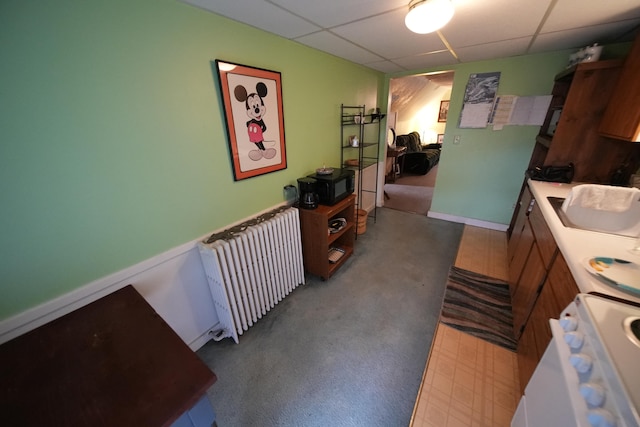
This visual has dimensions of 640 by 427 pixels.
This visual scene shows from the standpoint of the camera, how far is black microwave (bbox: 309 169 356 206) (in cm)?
204

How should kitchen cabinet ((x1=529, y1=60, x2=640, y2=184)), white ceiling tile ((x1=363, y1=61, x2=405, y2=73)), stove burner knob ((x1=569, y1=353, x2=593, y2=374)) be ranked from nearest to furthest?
stove burner knob ((x1=569, y1=353, x2=593, y2=374)) → kitchen cabinet ((x1=529, y1=60, x2=640, y2=184)) → white ceiling tile ((x1=363, y1=61, x2=405, y2=73))

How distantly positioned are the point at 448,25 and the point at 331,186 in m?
1.39

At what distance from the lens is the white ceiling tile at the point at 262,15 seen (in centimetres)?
117

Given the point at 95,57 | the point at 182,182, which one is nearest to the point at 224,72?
the point at 95,57

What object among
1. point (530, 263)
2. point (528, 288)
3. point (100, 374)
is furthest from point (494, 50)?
point (100, 374)

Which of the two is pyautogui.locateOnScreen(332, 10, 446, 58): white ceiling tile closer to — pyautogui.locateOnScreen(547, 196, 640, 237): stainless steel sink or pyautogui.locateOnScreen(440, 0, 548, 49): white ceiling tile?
pyautogui.locateOnScreen(440, 0, 548, 49): white ceiling tile

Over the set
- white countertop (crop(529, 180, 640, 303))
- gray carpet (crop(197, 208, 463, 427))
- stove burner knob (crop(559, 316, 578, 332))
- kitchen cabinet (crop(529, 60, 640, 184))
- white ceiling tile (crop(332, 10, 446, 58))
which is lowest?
gray carpet (crop(197, 208, 463, 427))

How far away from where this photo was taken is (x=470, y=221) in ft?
10.7

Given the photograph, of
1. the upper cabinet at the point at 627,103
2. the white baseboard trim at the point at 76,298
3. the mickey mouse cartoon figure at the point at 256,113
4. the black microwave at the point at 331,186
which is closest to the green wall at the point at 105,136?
the white baseboard trim at the point at 76,298

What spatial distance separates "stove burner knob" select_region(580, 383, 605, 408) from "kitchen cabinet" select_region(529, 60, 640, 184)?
238 cm

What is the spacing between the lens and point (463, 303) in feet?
6.30

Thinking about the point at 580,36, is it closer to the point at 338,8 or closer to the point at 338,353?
the point at 338,8

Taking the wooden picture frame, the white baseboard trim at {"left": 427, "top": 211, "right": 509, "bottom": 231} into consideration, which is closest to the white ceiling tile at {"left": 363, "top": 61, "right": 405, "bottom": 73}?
the white baseboard trim at {"left": 427, "top": 211, "right": 509, "bottom": 231}

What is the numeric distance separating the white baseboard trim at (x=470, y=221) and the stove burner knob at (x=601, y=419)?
3.15m
